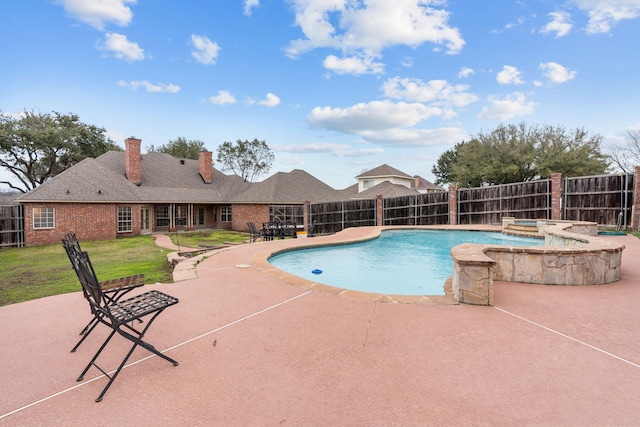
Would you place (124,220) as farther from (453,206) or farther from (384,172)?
(384,172)

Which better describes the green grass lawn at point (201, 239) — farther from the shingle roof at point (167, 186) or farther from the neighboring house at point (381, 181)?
the neighboring house at point (381, 181)

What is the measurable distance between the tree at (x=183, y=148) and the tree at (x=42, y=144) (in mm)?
11765

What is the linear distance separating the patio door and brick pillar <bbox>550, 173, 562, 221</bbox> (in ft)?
78.5

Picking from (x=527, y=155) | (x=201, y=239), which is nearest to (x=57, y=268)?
(x=201, y=239)

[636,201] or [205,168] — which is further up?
[205,168]

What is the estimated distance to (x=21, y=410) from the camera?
2.25 m

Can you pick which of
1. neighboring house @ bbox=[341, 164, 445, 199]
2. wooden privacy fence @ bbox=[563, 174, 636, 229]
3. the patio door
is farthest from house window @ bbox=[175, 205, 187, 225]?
wooden privacy fence @ bbox=[563, 174, 636, 229]

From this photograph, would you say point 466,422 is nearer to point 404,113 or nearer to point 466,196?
point 466,196

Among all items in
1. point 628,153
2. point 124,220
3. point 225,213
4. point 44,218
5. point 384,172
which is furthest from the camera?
point 384,172

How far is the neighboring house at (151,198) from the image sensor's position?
16891 mm

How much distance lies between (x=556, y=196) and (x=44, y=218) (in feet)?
84.9

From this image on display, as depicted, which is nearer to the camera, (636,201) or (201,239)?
(636,201)

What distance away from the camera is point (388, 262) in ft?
31.2

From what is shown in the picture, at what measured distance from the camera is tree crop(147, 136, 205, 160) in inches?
1699
